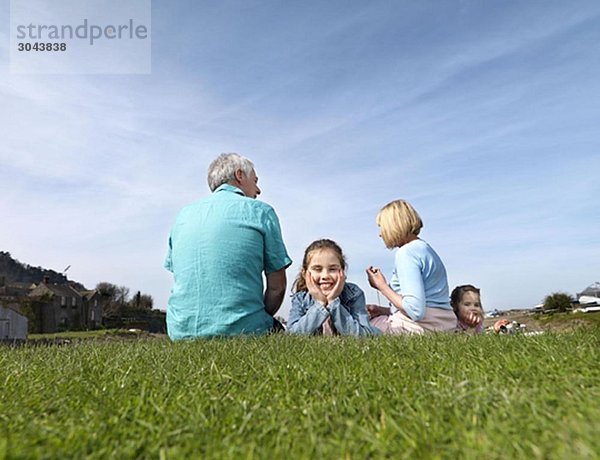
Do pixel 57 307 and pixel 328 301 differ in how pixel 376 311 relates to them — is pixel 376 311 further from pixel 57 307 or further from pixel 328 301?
pixel 57 307

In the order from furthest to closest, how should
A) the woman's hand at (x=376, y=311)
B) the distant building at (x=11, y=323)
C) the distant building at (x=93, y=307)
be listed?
the distant building at (x=93, y=307) → the distant building at (x=11, y=323) → the woman's hand at (x=376, y=311)

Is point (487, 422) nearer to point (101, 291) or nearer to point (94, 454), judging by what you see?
point (94, 454)

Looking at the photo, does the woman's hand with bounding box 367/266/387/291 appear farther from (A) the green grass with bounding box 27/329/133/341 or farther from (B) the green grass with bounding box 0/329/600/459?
(A) the green grass with bounding box 27/329/133/341

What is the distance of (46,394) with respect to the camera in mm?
2861

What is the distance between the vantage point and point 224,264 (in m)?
5.70

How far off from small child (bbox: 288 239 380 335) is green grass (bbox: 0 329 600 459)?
2.10 m

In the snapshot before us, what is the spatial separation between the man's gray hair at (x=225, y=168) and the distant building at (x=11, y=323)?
97.4ft

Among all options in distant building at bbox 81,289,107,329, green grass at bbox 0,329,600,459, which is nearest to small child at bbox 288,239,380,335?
green grass at bbox 0,329,600,459

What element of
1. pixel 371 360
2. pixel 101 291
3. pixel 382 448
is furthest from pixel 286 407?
pixel 101 291

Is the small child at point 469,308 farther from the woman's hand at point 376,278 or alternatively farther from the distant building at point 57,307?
the distant building at point 57,307

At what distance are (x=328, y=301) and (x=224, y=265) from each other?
124 centimetres

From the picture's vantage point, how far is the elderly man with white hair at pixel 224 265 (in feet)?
18.7

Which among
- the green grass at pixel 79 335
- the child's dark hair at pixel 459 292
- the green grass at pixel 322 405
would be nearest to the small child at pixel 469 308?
the child's dark hair at pixel 459 292

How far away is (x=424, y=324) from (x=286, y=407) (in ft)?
13.8
